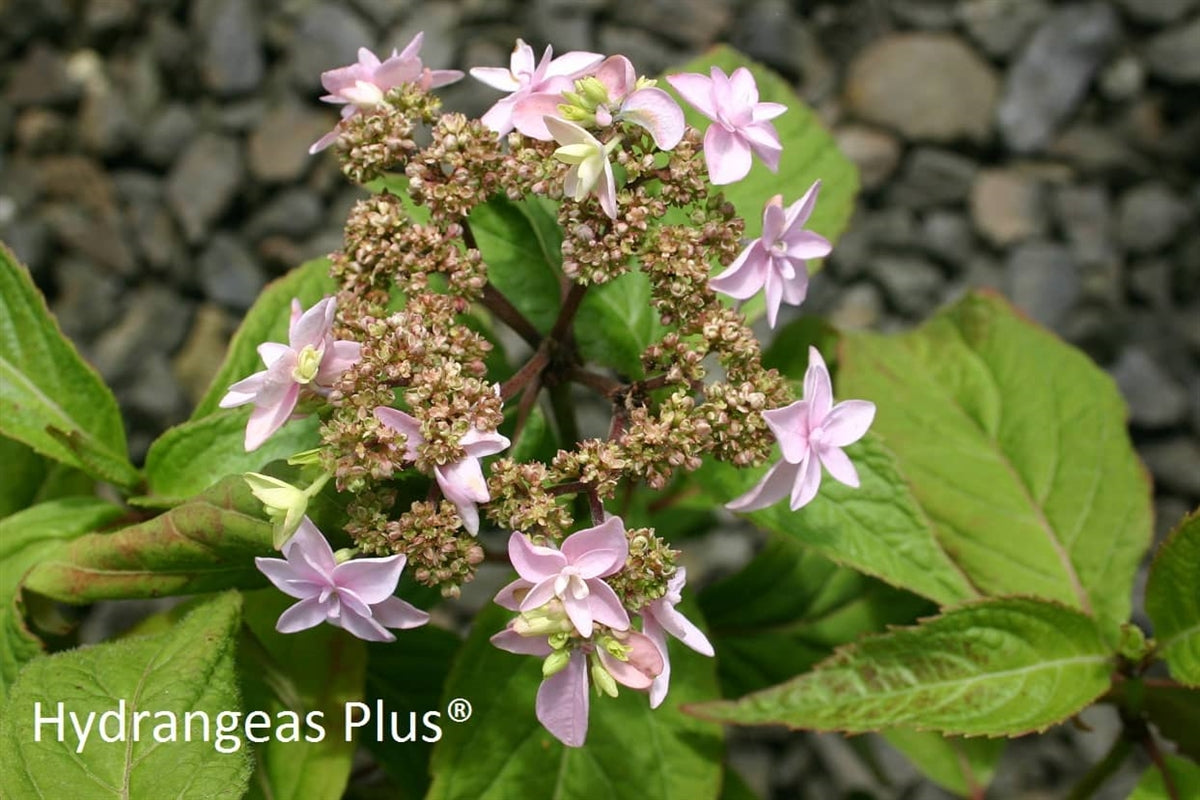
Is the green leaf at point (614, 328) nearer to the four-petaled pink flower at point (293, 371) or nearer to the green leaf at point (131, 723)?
the four-petaled pink flower at point (293, 371)

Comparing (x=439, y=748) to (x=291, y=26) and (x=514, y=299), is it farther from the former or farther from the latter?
(x=291, y=26)

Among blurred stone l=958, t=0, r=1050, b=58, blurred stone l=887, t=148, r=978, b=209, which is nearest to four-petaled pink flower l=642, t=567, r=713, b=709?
blurred stone l=887, t=148, r=978, b=209

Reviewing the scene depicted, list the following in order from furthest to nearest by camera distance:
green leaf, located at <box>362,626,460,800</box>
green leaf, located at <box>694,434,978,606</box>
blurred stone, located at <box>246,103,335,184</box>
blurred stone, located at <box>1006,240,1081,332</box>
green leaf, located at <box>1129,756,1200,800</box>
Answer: blurred stone, located at <box>246,103,335,184</box>
blurred stone, located at <box>1006,240,1081,332</box>
green leaf, located at <box>362,626,460,800</box>
green leaf, located at <box>1129,756,1200,800</box>
green leaf, located at <box>694,434,978,606</box>

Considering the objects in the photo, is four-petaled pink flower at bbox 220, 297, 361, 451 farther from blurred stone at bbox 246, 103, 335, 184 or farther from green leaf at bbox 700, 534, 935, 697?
blurred stone at bbox 246, 103, 335, 184

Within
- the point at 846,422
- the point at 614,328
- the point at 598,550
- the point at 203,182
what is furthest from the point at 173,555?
the point at 203,182

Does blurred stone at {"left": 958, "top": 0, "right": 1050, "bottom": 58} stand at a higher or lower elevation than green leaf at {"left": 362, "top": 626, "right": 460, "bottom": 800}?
higher

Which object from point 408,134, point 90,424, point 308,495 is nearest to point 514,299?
point 408,134
